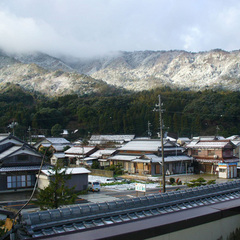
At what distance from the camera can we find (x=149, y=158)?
3384 centimetres

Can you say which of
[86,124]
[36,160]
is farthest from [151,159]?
Answer: [86,124]

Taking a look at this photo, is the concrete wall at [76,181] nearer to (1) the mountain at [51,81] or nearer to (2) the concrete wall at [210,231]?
(2) the concrete wall at [210,231]

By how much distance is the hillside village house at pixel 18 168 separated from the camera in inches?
894

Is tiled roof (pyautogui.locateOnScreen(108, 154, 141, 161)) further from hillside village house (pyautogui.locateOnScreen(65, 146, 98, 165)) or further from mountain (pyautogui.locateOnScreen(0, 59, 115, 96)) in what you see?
mountain (pyautogui.locateOnScreen(0, 59, 115, 96))

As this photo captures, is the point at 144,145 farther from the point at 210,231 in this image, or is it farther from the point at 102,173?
the point at 210,231

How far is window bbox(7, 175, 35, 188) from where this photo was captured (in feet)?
74.9

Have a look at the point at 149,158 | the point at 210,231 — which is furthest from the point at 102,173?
the point at 210,231

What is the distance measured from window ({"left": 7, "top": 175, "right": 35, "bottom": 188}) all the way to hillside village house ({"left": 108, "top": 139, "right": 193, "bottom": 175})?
14102 millimetres

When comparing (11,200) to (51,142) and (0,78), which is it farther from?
(0,78)

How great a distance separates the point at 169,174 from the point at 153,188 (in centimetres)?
937

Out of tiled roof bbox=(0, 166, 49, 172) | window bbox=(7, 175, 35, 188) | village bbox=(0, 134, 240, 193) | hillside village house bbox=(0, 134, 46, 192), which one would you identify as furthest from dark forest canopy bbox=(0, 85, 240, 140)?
window bbox=(7, 175, 35, 188)

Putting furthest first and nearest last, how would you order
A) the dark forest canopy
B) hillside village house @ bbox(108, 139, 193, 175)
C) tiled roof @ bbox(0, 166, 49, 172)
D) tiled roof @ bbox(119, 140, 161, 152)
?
the dark forest canopy, tiled roof @ bbox(119, 140, 161, 152), hillside village house @ bbox(108, 139, 193, 175), tiled roof @ bbox(0, 166, 49, 172)

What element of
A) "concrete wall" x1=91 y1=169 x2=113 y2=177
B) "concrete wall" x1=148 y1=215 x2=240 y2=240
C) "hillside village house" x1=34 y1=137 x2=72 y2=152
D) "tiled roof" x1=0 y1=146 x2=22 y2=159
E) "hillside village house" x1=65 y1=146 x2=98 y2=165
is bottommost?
"concrete wall" x1=91 y1=169 x2=113 y2=177

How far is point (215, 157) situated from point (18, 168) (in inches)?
905
